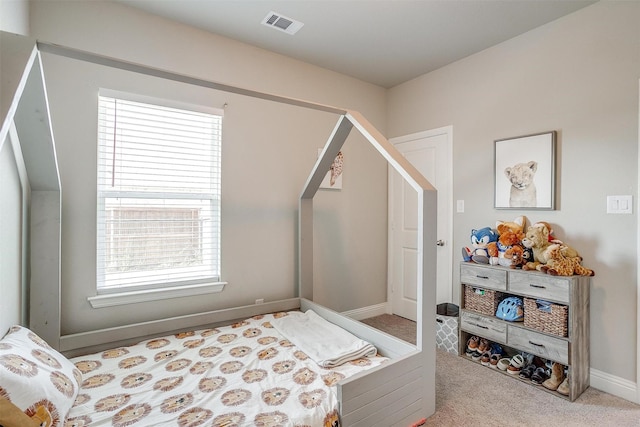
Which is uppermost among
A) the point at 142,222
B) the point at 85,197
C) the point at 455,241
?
the point at 85,197

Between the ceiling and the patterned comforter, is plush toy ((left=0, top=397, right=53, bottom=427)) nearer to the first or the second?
the patterned comforter

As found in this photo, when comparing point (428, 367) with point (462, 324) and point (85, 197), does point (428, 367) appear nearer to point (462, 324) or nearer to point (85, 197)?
point (462, 324)

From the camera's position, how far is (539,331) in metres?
2.13

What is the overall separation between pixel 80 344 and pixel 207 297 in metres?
0.84

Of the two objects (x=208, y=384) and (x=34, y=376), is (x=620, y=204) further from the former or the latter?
(x=34, y=376)

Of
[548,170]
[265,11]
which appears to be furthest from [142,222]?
[548,170]

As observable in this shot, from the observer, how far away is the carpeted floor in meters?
1.78

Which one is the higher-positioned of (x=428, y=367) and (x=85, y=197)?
(x=85, y=197)

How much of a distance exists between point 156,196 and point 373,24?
2130 mm

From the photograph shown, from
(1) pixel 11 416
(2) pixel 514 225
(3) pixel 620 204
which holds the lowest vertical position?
(1) pixel 11 416

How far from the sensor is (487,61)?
2.78 metres

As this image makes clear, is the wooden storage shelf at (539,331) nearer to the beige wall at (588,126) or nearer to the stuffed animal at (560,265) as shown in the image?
the stuffed animal at (560,265)

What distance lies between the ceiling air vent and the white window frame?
78 cm

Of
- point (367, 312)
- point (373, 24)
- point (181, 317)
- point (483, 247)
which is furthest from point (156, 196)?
point (483, 247)
